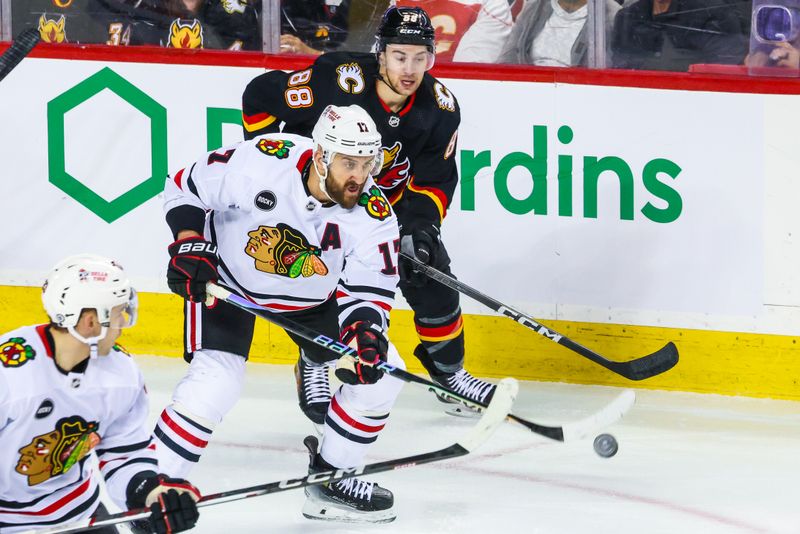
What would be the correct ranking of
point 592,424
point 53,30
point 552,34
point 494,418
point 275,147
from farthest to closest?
point 53,30 → point 552,34 → point 275,147 → point 592,424 → point 494,418

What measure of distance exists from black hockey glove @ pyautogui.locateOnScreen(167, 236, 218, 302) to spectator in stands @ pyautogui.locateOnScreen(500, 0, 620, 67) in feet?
5.66

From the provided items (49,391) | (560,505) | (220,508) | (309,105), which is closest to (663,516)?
(560,505)

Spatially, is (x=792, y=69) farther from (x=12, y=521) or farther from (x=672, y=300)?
(x=12, y=521)

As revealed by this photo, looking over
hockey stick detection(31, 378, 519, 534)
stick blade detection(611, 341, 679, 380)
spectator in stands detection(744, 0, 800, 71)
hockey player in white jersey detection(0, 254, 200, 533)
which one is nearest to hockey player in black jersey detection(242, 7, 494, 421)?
stick blade detection(611, 341, 679, 380)

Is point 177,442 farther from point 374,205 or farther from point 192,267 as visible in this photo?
point 374,205

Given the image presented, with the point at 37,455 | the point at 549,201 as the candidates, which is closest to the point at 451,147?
the point at 549,201

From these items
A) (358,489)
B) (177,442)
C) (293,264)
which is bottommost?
(358,489)

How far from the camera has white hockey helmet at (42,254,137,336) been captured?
8.88 ft

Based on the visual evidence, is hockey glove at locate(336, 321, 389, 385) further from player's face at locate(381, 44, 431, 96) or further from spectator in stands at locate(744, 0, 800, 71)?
spectator in stands at locate(744, 0, 800, 71)

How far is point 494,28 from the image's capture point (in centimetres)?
498

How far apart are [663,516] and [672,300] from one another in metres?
1.14

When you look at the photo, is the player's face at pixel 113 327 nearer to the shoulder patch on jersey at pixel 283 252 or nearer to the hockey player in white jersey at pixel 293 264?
the hockey player in white jersey at pixel 293 264

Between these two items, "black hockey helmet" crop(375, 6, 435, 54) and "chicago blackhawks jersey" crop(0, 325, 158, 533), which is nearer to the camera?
"chicago blackhawks jersey" crop(0, 325, 158, 533)

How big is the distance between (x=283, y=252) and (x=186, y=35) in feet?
5.77
